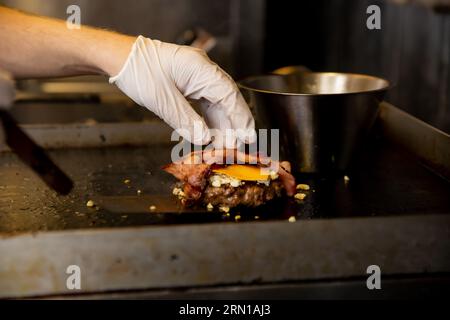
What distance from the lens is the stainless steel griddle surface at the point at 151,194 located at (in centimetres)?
130

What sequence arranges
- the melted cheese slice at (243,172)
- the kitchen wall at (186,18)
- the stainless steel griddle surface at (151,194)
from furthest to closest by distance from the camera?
the kitchen wall at (186,18) < the melted cheese slice at (243,172) < the stainless steel griddle surface at (151,194)

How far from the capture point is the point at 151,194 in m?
1.49

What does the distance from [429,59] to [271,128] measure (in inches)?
42.8

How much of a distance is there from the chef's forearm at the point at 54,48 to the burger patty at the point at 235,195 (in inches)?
14.9

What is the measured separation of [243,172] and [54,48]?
59cm

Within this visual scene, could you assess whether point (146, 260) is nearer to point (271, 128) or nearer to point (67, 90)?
point (271, 128)

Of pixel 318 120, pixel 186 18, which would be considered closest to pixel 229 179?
pixel 318 120

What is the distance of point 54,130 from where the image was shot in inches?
74.5

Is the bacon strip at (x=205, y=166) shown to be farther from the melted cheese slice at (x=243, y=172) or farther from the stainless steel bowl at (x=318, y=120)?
the stainless steel bowl at (x=318, y=120)

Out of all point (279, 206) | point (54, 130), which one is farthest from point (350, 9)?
point (279, 206)

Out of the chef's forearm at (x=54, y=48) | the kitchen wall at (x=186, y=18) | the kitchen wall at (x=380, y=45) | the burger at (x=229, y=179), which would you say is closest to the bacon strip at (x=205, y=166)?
the burger at (x=229, y=179)

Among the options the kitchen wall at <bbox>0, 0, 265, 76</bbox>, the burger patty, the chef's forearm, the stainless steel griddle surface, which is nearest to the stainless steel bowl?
the stainless steel griddle surface

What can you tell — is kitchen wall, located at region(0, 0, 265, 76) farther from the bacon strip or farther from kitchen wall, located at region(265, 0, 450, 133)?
the bacon strip

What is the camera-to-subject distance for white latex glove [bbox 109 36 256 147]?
146 cm
